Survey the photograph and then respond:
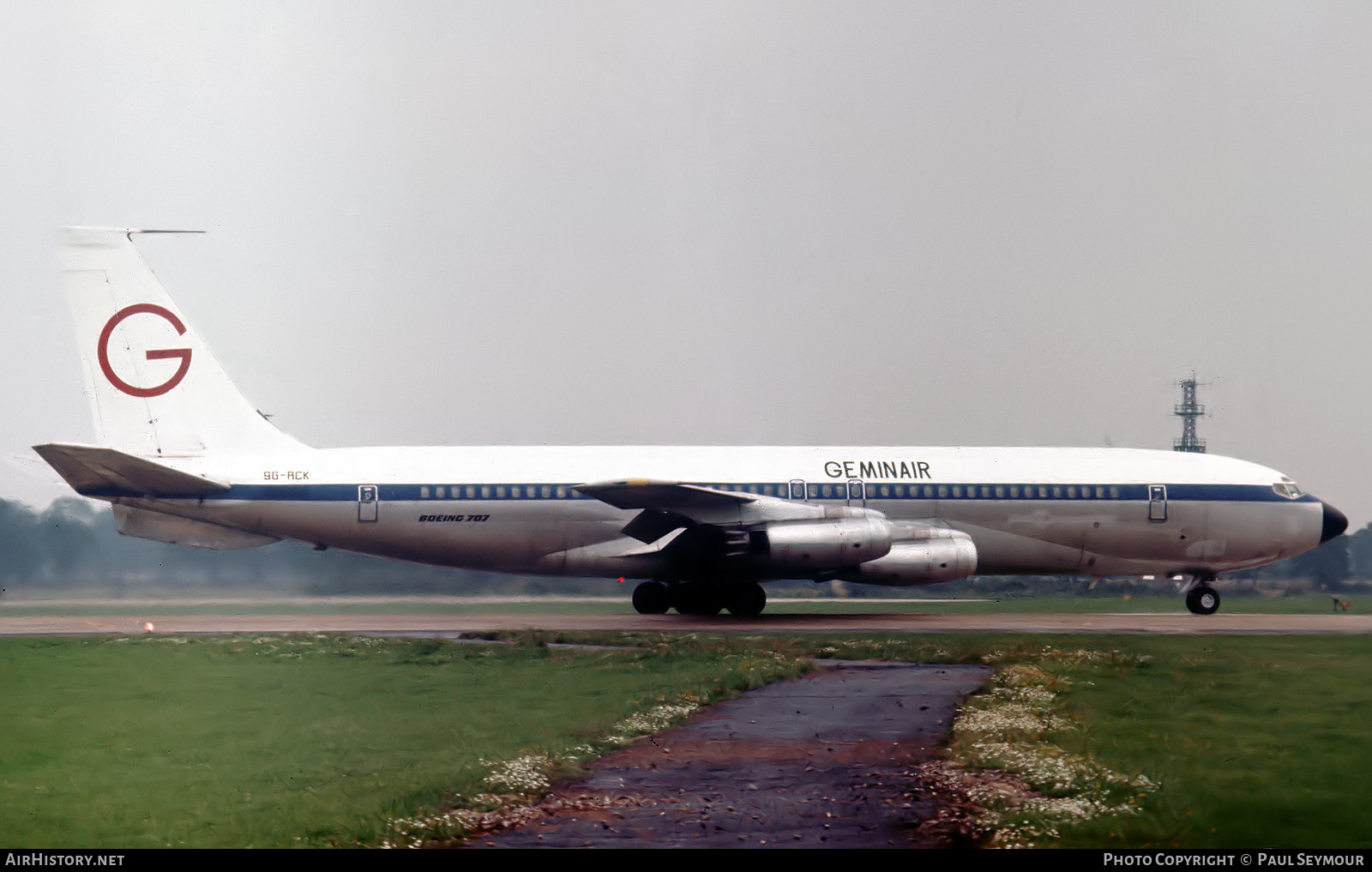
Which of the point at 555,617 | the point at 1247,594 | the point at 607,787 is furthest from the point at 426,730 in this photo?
the point at 1247,594

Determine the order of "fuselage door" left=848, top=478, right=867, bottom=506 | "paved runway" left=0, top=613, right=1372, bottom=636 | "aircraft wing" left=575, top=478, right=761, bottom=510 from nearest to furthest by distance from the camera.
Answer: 1. "paved runway" left=0, top=613, right=1372, bottom=636
2. "aircraft wing" left=575, top=478, right=761, bottom=510
3. "fuselage door" left=848, top=478, right=867, bottom=506

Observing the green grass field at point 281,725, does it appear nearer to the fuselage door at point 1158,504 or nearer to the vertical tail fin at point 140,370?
the vertical tail fin at point 140,370

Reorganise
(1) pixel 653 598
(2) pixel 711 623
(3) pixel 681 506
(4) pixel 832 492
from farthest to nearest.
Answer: (1) pixel 653 598
(4) pixel 832 492
(3) pixel 681 506
(2) pixel 711 623

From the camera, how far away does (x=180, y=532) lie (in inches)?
874

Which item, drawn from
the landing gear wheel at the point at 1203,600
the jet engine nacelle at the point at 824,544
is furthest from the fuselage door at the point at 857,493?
the landing gear wheel at the point at 1203,600

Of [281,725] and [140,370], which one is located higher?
[140,370]

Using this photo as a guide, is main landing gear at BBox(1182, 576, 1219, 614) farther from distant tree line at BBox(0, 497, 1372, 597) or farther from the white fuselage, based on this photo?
distant tree line at BBox(0, 497, 1372, 597)

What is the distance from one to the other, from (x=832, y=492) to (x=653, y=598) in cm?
392

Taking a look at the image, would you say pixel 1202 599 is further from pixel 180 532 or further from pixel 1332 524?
pixel 180 532

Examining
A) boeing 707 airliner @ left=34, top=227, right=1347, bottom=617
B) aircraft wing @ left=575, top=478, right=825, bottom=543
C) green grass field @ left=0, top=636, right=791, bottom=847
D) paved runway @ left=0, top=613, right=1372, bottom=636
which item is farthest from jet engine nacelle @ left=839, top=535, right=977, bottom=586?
green grass field @ left=0, top=636, right=791, bottom=847

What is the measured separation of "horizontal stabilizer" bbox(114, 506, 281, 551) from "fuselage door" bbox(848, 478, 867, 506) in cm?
1042

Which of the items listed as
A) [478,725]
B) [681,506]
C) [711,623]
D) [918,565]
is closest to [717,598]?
[711,623]

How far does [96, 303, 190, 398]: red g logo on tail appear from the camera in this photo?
→ 23.0m
